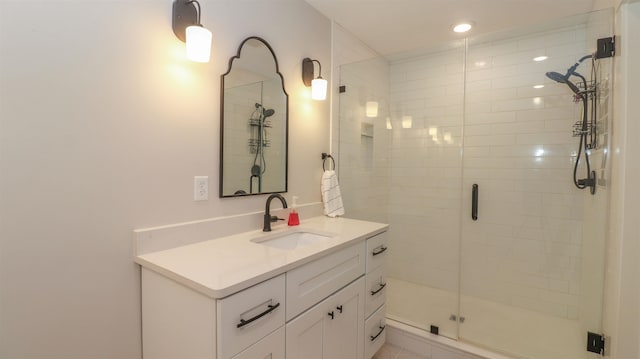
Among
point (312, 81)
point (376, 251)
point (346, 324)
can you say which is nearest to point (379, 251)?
point (376, 251)

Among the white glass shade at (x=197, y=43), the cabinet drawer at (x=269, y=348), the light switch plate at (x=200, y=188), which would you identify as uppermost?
the white glass shade at (x=197, y=43)

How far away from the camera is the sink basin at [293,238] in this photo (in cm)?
161

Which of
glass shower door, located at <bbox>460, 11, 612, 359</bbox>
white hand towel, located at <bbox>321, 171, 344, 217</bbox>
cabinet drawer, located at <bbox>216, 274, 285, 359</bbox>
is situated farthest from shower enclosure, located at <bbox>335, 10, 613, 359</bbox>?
cabinet drawer, located at <bbox>216, 274, 285, 359</bbox>

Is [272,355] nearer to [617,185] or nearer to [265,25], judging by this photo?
[265,25]

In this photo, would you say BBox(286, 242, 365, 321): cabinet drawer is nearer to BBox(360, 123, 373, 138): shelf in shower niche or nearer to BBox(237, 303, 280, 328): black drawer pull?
BBox(237, 303, 280, 328): black drawer pull

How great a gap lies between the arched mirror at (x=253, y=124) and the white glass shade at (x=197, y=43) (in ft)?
0.72

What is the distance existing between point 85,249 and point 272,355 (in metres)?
0.77

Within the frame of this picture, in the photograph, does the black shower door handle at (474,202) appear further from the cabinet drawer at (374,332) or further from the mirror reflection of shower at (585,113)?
the cabinet drawer at (374,332)

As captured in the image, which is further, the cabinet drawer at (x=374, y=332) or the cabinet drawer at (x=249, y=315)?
the cabinet drawer at (x=374, y=332)

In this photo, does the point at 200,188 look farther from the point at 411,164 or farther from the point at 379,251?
the point at 411,164

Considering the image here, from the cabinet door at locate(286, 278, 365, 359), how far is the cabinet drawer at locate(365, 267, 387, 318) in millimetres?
71

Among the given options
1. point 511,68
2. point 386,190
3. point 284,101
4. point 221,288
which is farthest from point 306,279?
point 511,68

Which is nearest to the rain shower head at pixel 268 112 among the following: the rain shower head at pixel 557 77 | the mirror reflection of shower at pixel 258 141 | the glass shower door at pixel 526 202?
the mirror reflection of shower at pixel 258 141

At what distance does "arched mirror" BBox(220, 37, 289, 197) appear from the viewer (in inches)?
60.3
